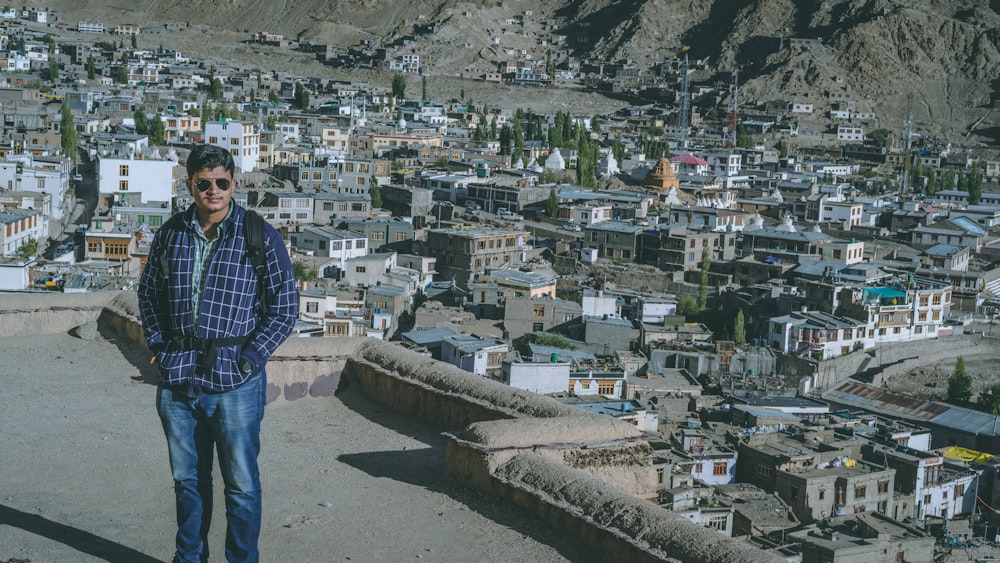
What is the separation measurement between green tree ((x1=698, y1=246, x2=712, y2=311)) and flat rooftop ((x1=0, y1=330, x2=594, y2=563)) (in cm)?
1419

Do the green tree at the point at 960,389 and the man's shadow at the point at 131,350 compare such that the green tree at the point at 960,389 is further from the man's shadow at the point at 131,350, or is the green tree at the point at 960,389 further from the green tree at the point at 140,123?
the green tree at the point at 140,123

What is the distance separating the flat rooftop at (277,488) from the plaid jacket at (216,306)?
45 cm

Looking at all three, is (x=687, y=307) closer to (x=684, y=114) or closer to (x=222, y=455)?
(x=222, y=455)

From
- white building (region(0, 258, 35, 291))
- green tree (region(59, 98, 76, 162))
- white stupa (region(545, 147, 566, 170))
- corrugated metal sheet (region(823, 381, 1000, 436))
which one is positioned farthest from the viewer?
white stupa (region(545, 147, 566, 170))

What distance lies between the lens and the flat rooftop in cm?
266

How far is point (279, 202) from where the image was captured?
2077 cm

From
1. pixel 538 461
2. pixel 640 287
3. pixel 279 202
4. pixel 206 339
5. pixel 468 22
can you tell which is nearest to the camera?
pixel 206 339

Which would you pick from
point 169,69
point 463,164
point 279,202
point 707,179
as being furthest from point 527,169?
point 169,69

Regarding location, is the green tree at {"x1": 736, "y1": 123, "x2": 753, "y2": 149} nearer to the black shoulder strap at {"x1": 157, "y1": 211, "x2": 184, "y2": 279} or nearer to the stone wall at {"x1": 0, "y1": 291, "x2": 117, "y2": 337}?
the stone wall at {"x1": 0, "y1": 291, "x2": 117, "y2": 337}

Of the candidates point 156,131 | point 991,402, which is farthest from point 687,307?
point 156,131

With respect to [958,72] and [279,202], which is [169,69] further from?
[958,72]

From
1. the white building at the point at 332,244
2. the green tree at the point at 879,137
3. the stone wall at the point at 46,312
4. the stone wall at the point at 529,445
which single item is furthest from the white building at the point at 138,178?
the green tree at the point at 879,137

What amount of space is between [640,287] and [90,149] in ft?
36.5

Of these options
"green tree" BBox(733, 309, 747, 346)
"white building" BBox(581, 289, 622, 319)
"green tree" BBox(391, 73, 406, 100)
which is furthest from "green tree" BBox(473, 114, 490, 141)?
"green tree" BBox(733, 309, 747, 346)
